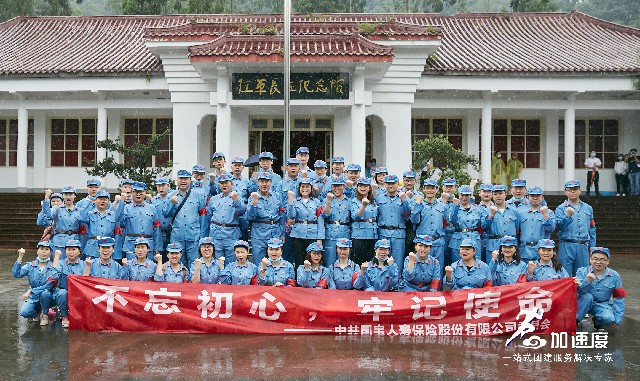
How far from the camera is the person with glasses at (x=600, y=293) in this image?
7.32m

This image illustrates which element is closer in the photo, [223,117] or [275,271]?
[275,271]

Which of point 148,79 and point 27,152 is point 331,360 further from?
point 27,152

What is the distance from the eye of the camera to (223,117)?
15.7 metres

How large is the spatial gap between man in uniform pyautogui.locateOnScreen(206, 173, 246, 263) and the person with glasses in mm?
3882

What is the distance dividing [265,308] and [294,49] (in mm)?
8925

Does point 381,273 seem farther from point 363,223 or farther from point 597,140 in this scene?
point 597,140

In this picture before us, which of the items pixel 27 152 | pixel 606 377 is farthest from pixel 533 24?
pixel 606 377

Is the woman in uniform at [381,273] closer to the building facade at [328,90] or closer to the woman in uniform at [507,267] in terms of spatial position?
the woman in uniform at [507,267]

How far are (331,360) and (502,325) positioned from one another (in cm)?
197

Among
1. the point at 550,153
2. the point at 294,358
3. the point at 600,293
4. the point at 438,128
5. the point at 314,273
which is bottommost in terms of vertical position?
the point at 294,358

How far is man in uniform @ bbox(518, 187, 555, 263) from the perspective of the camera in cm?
818

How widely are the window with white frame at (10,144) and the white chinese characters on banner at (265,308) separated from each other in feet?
49.1

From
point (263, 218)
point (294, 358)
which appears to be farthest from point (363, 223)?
point (294, 358)

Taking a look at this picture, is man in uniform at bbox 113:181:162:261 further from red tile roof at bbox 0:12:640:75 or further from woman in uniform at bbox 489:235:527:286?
red tile roof at bbox 0:12:640:75
